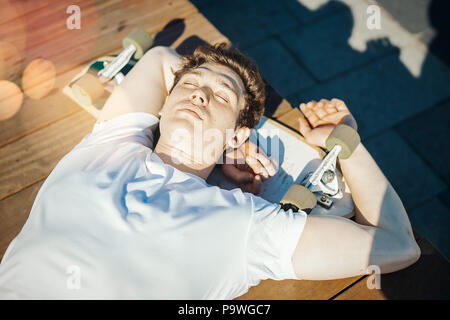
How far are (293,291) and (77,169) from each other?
3.47ft

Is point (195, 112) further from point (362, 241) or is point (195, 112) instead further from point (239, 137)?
point (362, 241)

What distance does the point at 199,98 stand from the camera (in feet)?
5.42

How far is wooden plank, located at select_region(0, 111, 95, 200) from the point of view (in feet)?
6.21

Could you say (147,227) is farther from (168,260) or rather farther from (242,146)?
(242,146)

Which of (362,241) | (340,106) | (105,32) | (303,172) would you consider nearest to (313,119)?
(340,106)

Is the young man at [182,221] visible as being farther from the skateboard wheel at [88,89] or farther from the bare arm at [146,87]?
the skateboard wheel at [88,89]

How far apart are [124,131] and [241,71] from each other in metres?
0.65

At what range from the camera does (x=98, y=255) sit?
1.28 metres

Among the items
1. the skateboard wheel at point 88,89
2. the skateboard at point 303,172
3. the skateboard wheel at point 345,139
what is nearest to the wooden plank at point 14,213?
the skateboard wheel at point 88,89

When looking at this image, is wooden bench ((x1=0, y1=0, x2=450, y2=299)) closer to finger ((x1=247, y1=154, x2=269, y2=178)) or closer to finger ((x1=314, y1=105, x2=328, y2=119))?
finger ((x1=314, y1=105, x2=328, y2=119))

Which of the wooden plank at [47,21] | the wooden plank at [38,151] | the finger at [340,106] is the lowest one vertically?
the wooden plank at [38,151]

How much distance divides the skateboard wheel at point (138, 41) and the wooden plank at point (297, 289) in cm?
146

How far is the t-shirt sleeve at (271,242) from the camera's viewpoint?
4.58 ft
